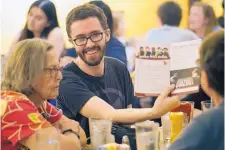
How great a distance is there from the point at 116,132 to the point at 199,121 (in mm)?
768

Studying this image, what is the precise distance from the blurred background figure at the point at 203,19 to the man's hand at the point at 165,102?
9.20ft

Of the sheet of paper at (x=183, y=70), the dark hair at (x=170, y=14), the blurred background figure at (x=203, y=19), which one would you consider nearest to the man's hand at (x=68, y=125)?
the sheet of paper at (x=183, y=70)

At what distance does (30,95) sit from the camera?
7.27 ft

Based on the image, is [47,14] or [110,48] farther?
[47,14]

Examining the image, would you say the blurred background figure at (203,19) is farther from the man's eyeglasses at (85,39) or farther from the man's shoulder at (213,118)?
the man's shoulder at (213,118)

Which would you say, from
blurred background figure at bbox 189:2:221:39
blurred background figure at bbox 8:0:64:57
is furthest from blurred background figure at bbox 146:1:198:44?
blurred background figure at bbox 8:0:64:57

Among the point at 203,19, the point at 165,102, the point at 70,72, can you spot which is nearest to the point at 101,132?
the point at 165,102

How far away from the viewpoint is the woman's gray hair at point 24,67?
2.15 m

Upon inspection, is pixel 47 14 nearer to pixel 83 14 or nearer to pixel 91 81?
pixel 83 14

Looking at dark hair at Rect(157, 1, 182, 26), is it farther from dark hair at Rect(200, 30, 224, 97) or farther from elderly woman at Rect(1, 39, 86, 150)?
dark hair at Rect(200, 30, 224, 97)

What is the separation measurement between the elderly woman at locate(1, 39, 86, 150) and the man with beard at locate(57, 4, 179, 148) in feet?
0.62

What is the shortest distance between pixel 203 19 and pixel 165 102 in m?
2.90

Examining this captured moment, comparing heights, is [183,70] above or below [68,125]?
above

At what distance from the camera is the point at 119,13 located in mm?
5871
